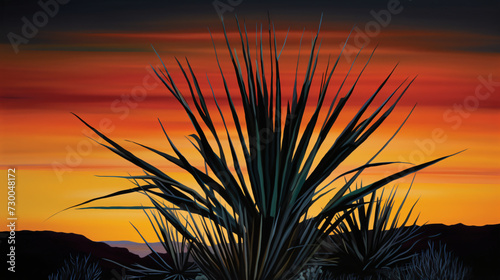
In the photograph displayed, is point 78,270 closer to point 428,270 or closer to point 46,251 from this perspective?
point 46,251

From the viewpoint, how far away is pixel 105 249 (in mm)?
A: 5047

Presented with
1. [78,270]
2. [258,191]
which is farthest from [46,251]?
[258,191]

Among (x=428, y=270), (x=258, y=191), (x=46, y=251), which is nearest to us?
(x=258, y=191)

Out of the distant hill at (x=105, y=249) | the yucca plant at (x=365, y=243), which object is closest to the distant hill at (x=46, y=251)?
the distant hill at (x=105, y=249)

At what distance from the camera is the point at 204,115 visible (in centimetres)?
311

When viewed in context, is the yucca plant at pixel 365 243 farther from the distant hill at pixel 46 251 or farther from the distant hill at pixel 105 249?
the distant hill at pixel 46 251

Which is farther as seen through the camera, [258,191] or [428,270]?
[428,270]

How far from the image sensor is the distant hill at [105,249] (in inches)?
196

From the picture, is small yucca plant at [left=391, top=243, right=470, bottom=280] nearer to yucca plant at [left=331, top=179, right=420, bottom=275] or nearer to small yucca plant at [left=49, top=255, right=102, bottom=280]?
yucca plant at [left=331, top=179, right=420, bottom=275]

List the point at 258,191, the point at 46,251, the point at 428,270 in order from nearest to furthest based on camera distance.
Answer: the point at 258,191 → the point at 428,270 → the point at 46,251

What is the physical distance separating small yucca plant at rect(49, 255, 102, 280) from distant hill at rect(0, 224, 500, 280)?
0.06 m

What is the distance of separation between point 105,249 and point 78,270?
28cm

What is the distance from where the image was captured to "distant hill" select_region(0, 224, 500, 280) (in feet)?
16.3

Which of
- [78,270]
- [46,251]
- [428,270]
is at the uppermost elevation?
[46,251]
